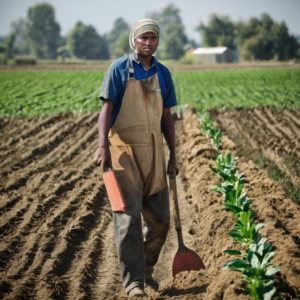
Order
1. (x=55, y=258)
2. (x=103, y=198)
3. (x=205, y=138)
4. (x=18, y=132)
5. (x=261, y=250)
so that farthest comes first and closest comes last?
(x=18, y=132) → (x=205, y=138) → (x=103, y=198) → (x=55, y=258) → (x=261, y=250)

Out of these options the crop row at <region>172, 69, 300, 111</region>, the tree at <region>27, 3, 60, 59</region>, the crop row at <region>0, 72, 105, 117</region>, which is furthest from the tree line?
the crop row at <region>0, 72, 105, 117</region>

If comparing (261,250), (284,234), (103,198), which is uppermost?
(261,250)

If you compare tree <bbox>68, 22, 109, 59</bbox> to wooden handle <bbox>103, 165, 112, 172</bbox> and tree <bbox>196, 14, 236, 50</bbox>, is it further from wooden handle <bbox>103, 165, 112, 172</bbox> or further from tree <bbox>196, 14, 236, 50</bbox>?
wooden handle <bbox>103, 165, 112, 172</bbox>

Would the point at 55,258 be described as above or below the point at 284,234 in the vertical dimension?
below

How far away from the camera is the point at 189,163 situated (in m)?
7.62

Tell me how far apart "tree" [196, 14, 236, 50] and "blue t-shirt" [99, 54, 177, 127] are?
7105cm

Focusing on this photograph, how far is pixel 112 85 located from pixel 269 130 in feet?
29.4

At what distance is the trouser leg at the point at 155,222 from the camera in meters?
3.24

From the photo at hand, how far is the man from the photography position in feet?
9.72

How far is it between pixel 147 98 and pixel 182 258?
1.39 m

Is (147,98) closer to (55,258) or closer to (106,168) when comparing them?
(106,168)

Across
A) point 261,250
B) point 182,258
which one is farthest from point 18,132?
point 261,250

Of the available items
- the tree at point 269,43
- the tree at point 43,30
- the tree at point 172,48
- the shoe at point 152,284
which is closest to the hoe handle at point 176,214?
the shoe at point 152,284

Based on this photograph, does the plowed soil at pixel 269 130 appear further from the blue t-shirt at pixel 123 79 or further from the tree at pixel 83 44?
the tree at pixel 83 44
